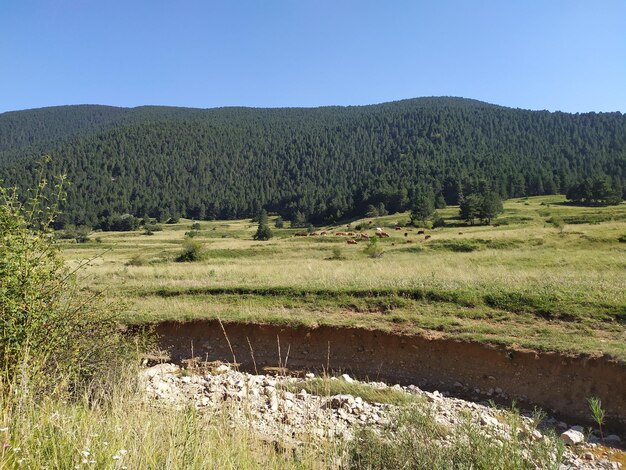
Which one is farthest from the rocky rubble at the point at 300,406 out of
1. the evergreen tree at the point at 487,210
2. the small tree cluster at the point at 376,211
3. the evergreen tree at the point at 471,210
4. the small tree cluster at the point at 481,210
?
the small tree cluster at the point at 376,211

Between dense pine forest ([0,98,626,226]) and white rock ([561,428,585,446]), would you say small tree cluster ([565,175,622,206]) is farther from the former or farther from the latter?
white rock ([561,428,585,446])

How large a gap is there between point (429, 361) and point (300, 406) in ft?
15.6

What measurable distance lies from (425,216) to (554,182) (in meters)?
59.0

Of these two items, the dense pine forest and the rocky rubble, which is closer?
the rocky rubble

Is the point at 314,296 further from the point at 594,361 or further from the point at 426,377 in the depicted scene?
the point at 594,361

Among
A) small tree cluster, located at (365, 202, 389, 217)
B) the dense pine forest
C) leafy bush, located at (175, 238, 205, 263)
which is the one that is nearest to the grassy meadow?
leafy bush, located at (175, 238, 205, 263)

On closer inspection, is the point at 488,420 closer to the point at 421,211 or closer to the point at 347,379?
the point at 347,379

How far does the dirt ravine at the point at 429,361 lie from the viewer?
29.9 feet

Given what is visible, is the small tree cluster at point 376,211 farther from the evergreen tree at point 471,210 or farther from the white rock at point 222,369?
the white rock at point 222,369

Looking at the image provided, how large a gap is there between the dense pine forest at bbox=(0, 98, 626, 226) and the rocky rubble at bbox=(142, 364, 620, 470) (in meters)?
90.0

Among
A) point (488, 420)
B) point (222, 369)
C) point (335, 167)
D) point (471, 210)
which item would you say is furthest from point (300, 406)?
point (335, 167)

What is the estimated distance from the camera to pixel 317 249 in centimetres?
3569

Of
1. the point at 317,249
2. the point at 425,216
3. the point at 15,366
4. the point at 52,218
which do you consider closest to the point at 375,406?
the point at 15,366

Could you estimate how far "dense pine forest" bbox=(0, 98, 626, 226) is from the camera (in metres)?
110
